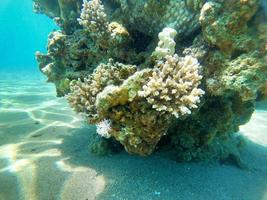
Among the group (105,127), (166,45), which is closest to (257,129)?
(166,45)

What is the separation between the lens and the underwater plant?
10.7 ft

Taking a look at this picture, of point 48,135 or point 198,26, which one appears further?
point 48,135

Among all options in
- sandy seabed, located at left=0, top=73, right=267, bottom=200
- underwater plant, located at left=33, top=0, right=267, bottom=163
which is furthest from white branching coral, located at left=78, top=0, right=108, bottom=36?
sandy seabed, located at left=0, top=73, right=267, bottom=200

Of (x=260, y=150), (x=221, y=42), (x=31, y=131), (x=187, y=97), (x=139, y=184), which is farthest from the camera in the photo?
(x=31, y=131)

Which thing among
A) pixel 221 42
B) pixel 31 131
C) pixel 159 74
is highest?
pixel 221 42

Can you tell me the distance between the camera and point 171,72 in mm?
3330

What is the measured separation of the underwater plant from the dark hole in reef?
2 cm

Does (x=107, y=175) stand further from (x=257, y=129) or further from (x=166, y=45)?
(x=257, y=129)

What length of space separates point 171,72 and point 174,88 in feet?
0.76

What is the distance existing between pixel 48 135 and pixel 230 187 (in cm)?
363

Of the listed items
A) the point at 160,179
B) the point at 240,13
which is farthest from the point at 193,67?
the point at 160,179

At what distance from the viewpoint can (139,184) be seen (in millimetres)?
3764

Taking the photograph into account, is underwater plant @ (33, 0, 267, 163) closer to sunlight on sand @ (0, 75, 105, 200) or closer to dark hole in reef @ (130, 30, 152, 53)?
dark hole in reef @ (130, 30, 152, 53)

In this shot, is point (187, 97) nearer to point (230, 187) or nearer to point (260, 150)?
point (230, 187)
